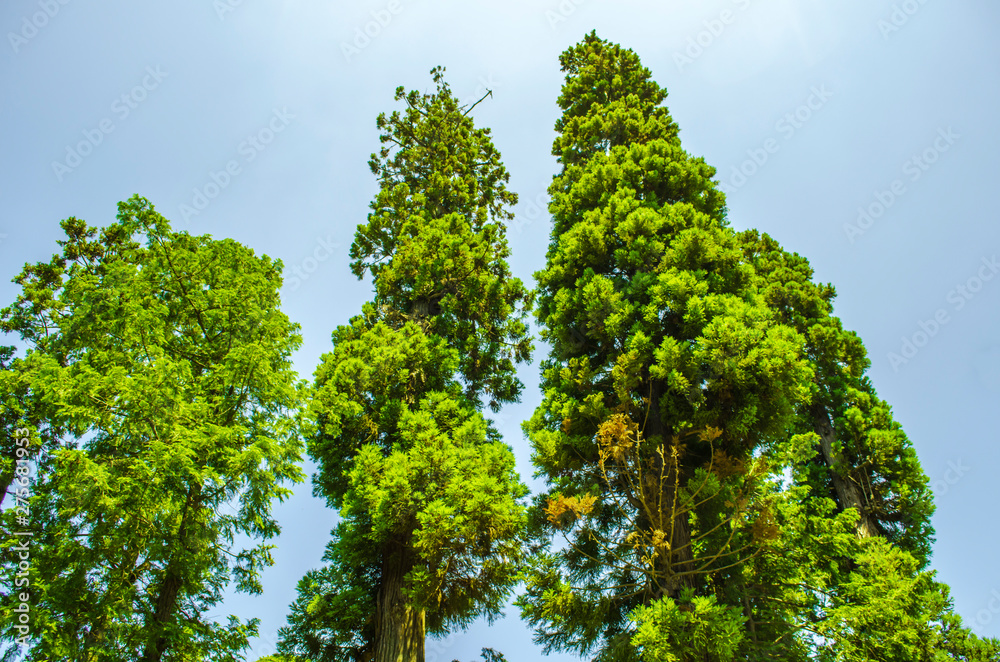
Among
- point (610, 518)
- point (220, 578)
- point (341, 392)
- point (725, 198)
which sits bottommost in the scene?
point (220, 578)

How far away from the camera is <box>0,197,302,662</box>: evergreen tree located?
564 centimetres

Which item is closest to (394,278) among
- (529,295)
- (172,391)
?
(529,295)

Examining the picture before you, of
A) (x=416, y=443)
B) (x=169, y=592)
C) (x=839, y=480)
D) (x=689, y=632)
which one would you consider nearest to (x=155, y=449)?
(x=169, y=592)

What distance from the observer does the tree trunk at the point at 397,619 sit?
702 cm

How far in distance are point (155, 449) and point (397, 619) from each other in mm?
3932

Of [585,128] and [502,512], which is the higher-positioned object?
[585,128]

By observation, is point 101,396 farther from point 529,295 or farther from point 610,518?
point 529,295

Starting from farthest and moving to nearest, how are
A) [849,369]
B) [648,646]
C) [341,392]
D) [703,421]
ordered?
[849,369] < [341,392] < [703,421] < [648,646]

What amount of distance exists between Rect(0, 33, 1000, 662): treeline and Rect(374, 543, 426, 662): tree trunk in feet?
0.11

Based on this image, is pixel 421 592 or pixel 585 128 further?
pixel 585 128

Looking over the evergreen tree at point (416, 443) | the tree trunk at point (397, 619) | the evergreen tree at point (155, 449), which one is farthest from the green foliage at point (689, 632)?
the evergreen tree at point (155, 449)

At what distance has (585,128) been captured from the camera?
510 inches

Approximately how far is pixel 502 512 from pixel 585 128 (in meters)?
9.78
